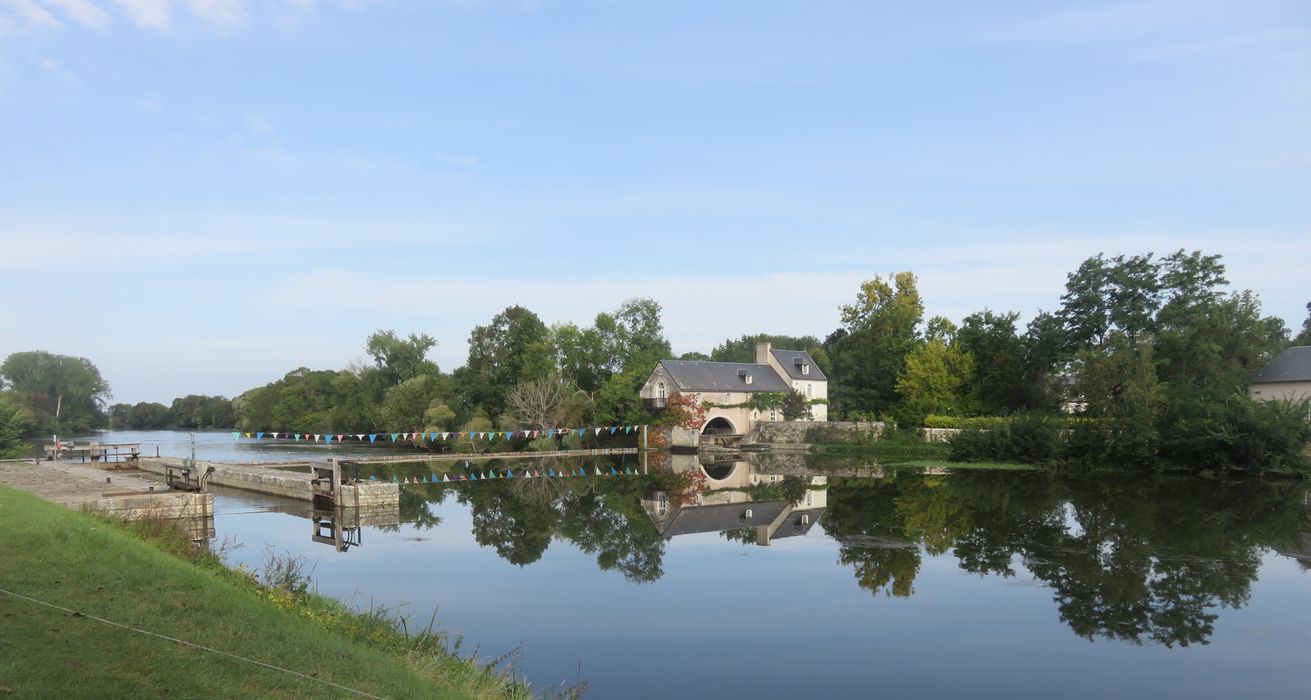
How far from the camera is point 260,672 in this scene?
642cm

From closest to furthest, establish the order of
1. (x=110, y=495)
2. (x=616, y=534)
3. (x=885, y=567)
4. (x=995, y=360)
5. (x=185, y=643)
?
1. (x=185, y=643)
2. (x=885, y=567)
3. (x=110, y=495)
4. (x=616, y=534)
5. (x=995, y=360)

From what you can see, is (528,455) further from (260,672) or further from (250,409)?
(250,409)

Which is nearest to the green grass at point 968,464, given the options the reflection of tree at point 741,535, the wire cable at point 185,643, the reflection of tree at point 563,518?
the reflection of tree at point 563,518

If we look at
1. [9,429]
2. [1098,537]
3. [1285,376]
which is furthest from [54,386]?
[1285,376]

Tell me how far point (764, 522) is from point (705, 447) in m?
27.1

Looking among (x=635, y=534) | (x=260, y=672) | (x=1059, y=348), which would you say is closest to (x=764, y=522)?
(x=635, y=534)

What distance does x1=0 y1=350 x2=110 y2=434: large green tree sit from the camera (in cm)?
6612

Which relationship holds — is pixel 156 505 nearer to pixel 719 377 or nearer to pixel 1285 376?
pixel 719 377

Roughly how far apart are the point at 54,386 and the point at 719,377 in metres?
55.4

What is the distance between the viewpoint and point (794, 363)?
52906 millimetres

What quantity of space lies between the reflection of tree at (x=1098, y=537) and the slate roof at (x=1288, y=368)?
15406 mm

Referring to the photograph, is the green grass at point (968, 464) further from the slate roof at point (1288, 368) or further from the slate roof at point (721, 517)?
the slate roof at point (1288, 368)

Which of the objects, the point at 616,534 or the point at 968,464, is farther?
the point at 968,464

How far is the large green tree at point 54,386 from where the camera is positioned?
66.1 meters
